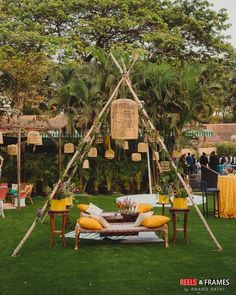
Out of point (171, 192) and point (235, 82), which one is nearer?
point (171, 192)

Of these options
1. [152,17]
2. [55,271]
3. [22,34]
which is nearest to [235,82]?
[152,17]

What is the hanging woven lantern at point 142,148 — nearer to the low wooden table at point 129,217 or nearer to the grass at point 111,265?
the grass at point 111,265

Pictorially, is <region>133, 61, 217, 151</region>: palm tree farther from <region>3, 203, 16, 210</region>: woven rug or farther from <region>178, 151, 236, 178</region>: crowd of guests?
<region>3, 203, 16, 210</region>: woven rug

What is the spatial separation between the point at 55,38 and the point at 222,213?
14.8m

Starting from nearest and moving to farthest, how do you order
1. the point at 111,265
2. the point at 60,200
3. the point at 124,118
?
1. the point at 111,265
2. the point at 60,200
3. the point at 124,118

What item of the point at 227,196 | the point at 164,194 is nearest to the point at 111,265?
the point at 164,194

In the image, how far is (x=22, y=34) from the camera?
26734mm

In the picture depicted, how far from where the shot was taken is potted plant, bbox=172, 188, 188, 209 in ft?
35.6

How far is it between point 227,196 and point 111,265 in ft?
20.3

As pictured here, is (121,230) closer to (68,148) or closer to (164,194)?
(164,194)

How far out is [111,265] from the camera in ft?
30.0

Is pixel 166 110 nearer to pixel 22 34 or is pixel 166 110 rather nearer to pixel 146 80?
pixel 146 80

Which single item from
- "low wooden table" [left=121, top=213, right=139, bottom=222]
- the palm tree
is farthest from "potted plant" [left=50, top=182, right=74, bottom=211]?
the palm tree

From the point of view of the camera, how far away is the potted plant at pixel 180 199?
10.8 metres
